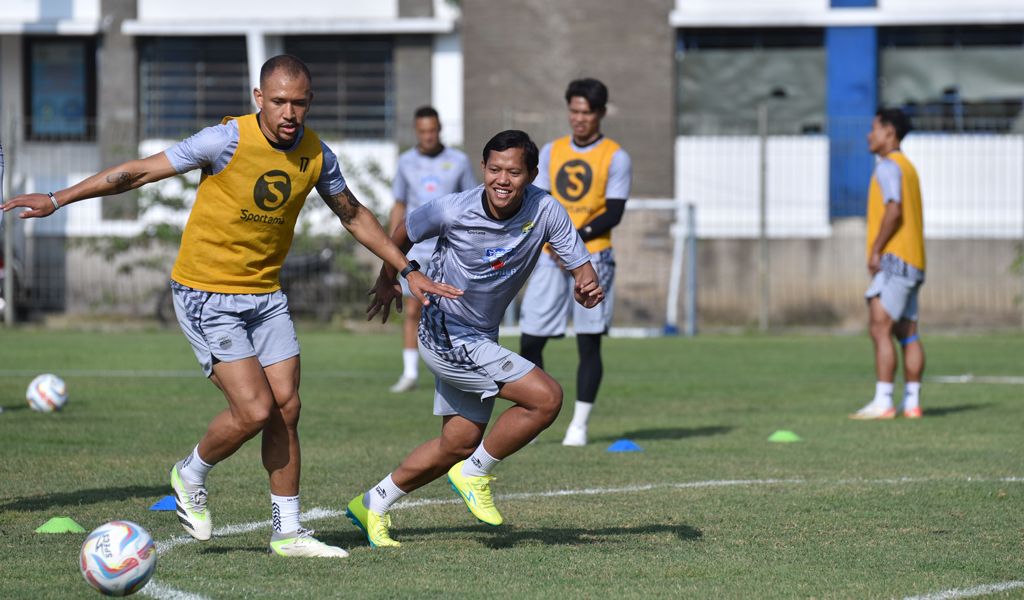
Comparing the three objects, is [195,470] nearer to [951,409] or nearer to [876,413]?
[876,413]

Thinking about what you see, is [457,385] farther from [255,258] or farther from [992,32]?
[992,32]

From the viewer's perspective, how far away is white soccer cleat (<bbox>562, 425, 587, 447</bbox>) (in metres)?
9.80

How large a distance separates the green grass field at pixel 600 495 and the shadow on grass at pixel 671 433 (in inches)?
1.4

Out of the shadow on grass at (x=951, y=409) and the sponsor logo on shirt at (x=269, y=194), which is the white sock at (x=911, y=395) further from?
the sponsor logo on shirt at (x=269, y=194)

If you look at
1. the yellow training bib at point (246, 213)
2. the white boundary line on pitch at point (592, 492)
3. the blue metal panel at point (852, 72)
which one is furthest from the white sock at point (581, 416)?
the blue metal panel at point (852, 72)

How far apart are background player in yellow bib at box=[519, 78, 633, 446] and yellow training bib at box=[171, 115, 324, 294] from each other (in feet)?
12.4

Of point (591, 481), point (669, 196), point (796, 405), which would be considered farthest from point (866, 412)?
point (669, 196)

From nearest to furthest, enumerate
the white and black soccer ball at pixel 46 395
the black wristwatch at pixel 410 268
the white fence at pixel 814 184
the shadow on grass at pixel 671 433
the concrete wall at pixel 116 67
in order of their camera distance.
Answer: the black wristwatch at pixel 410 268 → the shadow on grass at pixel 671 433 → the white and black soccer ball at pixel 46 395 → the white fence at pixel 814 184 → the concrete wall at pixel 116 67

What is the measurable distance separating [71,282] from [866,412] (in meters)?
15.1

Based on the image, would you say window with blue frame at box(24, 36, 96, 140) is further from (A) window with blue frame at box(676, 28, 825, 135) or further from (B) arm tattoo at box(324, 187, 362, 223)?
(B) arm tattoo at box(324, 187, 362, 223)

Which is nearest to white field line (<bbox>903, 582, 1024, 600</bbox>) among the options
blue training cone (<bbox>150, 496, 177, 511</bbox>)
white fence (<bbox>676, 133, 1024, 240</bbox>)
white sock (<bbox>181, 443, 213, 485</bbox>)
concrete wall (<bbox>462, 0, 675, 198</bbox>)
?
white sock (<bbox>181, 443, 213, 485</bbox>)

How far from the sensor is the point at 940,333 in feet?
73.2

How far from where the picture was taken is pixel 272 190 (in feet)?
19.9

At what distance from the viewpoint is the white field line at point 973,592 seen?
16.9ft
